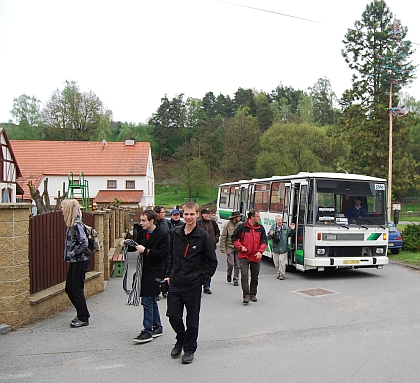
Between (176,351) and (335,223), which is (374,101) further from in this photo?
(176,351)

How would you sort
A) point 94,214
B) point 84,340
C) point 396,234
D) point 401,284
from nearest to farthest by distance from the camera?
point 84,340 < point 94,214 < point 401,284 < point 396,234

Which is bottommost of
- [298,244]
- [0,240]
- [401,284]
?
[401,284]

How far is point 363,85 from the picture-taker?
126ft

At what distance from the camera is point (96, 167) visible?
55750 millimetres

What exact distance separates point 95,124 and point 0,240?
252ft

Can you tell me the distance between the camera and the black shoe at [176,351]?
5.98 m

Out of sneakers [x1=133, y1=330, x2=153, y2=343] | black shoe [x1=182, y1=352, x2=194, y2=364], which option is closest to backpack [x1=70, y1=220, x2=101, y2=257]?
sneakers [x1=133, y1=330, x2=153, y2=343]

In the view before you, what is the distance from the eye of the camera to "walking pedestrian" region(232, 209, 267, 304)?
953 centimetres

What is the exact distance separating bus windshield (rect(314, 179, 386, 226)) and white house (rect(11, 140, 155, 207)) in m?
40.3

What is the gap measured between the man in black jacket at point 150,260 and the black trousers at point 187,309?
59cm

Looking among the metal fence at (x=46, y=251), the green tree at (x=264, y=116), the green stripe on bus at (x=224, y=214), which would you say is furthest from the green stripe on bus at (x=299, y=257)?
the green tree at (x=264, y=116)

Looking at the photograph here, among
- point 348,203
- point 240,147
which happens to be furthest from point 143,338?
point 240,147

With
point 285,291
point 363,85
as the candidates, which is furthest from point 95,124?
point 285,291

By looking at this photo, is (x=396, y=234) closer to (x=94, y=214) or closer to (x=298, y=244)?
(x=298, y=244)
